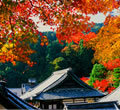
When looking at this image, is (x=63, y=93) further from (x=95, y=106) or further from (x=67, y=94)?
(x=95, y=106)

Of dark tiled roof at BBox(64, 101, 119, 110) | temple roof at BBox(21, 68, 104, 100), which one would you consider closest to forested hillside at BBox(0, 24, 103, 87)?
temple roof at BBox(21, 68, 104, 100)

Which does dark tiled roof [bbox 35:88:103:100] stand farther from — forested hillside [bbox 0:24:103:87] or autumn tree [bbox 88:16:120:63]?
forested hillside [bbox 0:24:103:87]

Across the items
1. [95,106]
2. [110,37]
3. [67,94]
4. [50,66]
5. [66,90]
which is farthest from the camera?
[50,66]

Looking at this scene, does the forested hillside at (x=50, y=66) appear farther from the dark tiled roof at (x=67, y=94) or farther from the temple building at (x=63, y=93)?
the dark tiled roof at (x=67, y=94)

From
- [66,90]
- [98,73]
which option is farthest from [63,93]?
[98,73]

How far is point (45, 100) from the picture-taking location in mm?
14109

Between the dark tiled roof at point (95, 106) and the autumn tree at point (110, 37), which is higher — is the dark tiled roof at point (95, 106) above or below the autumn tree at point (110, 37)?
below

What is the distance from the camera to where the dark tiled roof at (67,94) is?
14.2 metres

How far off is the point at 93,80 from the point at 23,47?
2159 cm

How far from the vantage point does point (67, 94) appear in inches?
581

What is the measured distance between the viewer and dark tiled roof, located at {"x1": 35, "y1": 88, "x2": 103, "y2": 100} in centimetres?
1416

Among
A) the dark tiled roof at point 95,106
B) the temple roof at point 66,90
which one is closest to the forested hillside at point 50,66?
the temple roof at point 66,90

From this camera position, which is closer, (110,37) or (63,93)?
(110,37)

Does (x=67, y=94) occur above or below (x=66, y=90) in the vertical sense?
below
